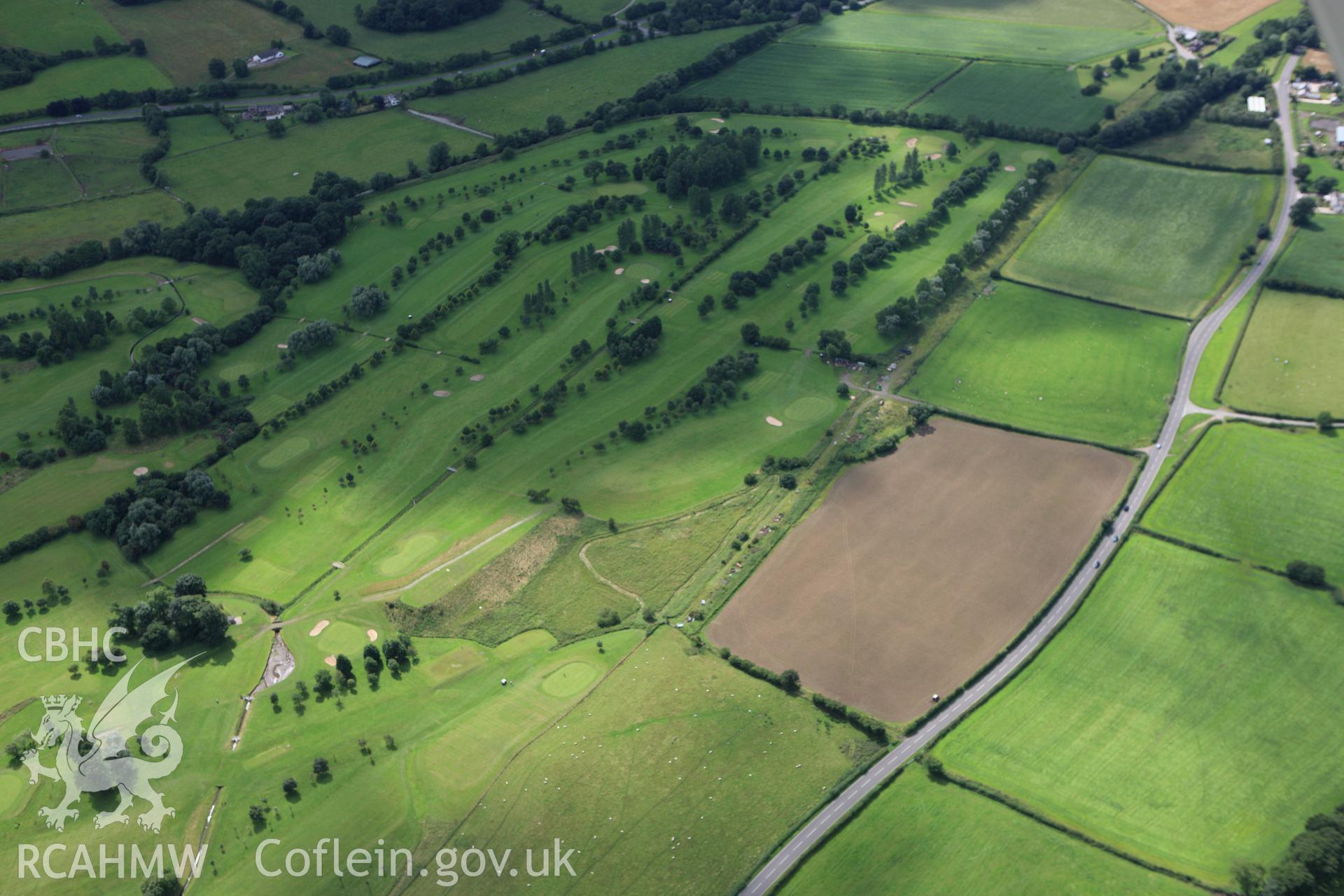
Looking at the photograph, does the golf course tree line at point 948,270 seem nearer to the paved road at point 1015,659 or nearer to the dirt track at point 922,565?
the dirt track at point 922,565

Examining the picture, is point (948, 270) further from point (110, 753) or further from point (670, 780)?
point (110, 753)

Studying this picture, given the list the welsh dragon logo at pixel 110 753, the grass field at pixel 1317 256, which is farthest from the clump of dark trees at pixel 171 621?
the grass field at pixel 1317 256

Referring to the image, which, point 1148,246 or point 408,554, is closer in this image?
point 408,554

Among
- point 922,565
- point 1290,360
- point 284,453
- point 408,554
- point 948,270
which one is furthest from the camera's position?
point 948,270

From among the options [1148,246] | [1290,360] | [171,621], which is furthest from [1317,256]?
[171,621]

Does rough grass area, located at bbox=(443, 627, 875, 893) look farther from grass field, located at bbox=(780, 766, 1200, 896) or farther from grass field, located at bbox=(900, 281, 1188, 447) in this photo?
grass field, located at bbox=(900, 281, 1188, 447)

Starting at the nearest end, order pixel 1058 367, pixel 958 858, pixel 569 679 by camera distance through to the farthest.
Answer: pixel 958 858, pixel 569 679, pixel 1058 367

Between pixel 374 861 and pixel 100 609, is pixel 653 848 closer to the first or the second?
pixel 374 861
